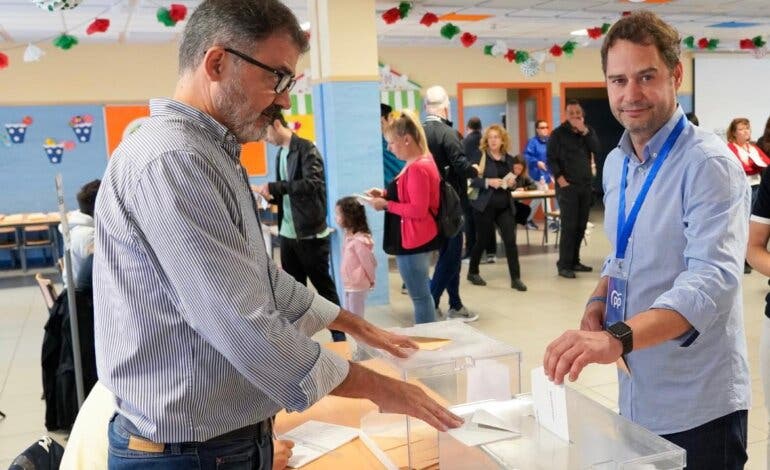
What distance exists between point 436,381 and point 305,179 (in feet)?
9.39

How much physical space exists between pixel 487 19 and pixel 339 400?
7.63 meters

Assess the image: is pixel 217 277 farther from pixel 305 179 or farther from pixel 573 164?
pixel 573 164

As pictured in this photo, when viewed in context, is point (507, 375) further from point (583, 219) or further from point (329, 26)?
point (583, 219)

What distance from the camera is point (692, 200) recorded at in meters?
1.42

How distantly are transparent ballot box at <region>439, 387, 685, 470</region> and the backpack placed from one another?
3.09 metres

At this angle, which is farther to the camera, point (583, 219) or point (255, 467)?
point (583, 219)

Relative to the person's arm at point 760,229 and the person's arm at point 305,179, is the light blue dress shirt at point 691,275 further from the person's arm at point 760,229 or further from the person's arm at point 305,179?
the person's arm at point 305,179

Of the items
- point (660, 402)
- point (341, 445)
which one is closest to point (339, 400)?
point (341, 445)

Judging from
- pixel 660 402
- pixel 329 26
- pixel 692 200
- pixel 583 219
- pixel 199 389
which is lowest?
pixel 583 219

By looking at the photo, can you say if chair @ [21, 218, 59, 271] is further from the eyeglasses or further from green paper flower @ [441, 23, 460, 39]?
the eyeglasses

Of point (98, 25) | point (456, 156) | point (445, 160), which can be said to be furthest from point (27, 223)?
point (456, 156)

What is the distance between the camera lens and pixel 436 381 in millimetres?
1657

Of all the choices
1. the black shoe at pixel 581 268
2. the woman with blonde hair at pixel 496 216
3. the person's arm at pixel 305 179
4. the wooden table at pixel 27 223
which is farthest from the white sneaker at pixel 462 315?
the wooden table at pixel 27 223

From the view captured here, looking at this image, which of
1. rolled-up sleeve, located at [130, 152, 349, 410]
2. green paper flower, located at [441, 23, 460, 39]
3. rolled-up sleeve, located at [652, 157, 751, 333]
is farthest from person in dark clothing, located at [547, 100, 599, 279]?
rolled-up sleeve, located at [130, 152, 349, 410]
